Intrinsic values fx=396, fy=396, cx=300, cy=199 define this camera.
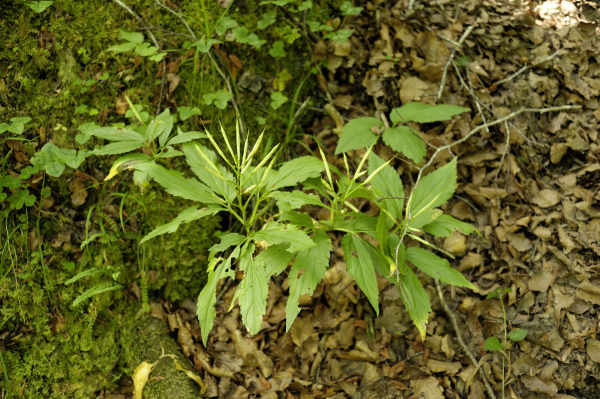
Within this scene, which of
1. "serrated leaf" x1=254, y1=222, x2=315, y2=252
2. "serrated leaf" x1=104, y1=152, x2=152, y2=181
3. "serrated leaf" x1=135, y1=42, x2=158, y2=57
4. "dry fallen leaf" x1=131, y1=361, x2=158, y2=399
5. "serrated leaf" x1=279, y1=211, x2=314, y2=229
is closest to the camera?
"serrated leaf" x1=254, y1=222, x2=315, y2=252

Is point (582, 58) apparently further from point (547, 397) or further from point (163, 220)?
point (163, 220)

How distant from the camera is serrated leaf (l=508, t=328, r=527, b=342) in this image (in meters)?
2.36

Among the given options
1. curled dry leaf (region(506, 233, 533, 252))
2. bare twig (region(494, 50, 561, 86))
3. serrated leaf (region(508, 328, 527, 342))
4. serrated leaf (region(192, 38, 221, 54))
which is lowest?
serrated leaf (region(508, 328, 527, 342))

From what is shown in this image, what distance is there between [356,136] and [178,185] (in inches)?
52.0

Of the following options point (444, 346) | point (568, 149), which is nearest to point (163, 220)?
point (444, 346)

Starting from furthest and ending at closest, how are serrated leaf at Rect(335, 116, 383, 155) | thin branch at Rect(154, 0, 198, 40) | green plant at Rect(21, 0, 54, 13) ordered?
1. thin branch at Rect(154, 0, 198, 40)
2. serrated leaf at Rect(335, 116, 383, 155)
3. green plant at Rect(21, 0, 54, 13)

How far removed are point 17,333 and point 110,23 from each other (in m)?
2.04

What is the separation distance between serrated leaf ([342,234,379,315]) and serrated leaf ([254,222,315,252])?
27 centimetres

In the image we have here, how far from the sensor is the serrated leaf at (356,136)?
264cm

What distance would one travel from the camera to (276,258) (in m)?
1.83

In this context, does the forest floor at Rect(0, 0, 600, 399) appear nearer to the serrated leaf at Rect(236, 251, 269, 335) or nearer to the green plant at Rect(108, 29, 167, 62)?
the green plant at Rect(108, 29, 167, 62)

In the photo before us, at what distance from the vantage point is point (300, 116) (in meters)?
3.16

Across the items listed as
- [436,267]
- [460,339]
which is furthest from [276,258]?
[460,339]

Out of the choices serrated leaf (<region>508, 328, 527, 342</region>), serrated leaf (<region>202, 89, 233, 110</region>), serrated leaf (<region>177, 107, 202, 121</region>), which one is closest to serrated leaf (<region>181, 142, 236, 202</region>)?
serrated leaf (<region>177, 107, 202, 121</region>)
